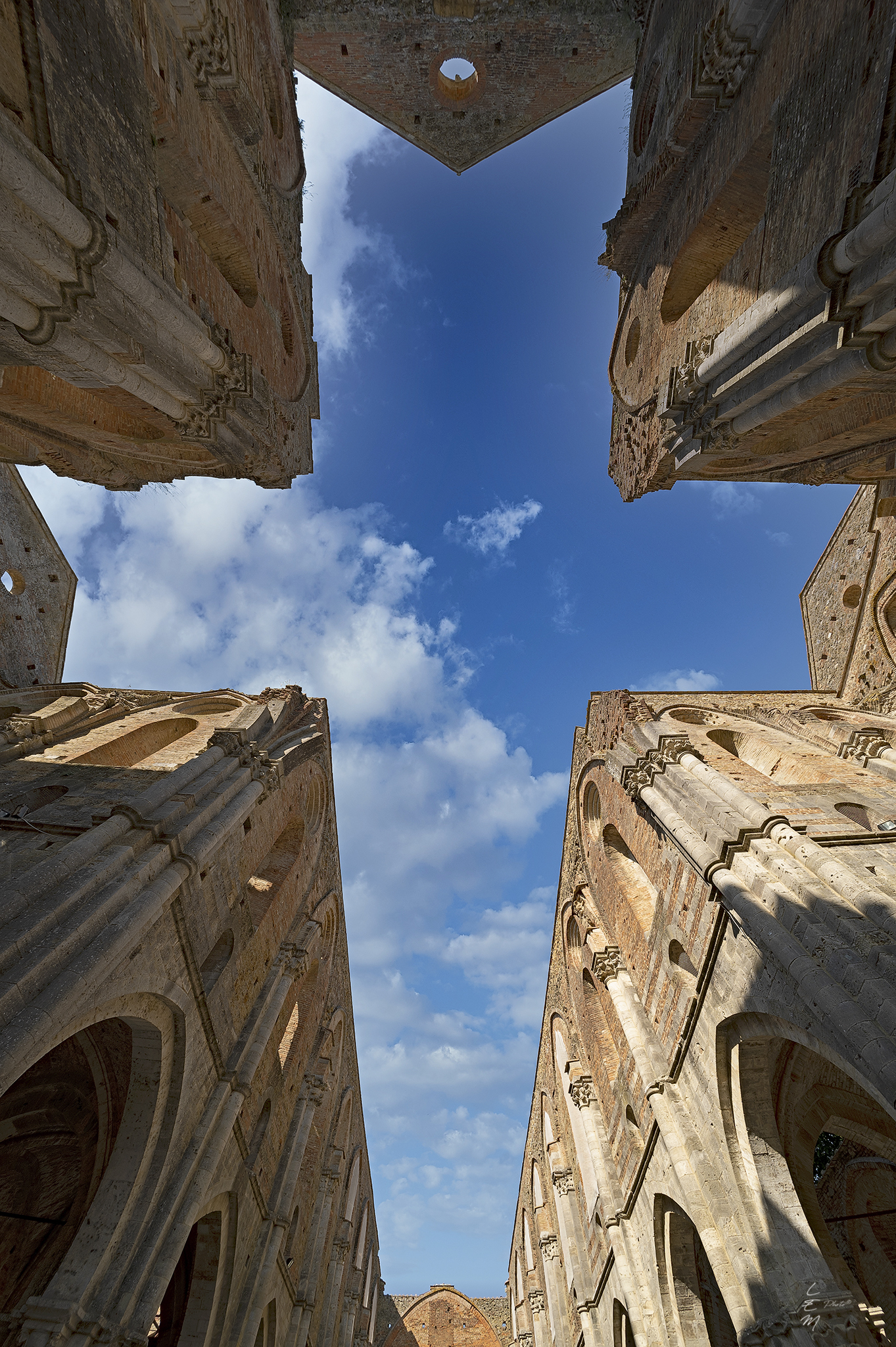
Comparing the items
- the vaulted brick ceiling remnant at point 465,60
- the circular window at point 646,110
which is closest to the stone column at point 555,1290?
the circular window at point 646,110

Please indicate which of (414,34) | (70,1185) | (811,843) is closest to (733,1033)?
(811,843)

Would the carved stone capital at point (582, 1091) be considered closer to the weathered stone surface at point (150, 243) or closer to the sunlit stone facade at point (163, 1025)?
Result: the sunlit stone facade at point (163, 1025)

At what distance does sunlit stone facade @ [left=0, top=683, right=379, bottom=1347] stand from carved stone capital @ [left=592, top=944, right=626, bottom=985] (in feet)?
22.4

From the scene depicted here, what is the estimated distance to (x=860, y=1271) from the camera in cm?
1371

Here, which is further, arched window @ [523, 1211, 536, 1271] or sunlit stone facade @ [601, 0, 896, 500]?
arched window @ [523, 1211, 536, 1271]

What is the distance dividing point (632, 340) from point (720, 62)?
636cm

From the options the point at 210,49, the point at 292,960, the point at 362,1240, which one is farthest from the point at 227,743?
the point at 362,1240

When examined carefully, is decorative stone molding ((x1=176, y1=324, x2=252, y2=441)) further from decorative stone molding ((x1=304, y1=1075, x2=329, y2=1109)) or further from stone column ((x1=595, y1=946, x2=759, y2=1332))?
decorative stone molding ((x1=304, y1=1075, x2=329, y2=1109))

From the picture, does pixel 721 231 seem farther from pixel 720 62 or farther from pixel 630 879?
pixel 630 879

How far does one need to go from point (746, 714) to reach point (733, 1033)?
8.52 m

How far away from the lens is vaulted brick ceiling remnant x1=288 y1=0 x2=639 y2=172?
17109mm

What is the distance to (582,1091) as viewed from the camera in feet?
52.9

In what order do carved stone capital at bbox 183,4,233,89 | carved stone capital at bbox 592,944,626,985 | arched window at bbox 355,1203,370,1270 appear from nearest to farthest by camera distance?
1. carved stone capital at bbox 183,4,233,89
2. carved stone capital at bbox 592,944,626,985
3. arched window at bbox 355,1203,370,1270

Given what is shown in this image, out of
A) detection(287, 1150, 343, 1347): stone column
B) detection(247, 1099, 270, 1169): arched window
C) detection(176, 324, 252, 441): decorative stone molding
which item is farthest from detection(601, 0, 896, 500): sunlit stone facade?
detection(287, 1150, 343, 1347): stone column
